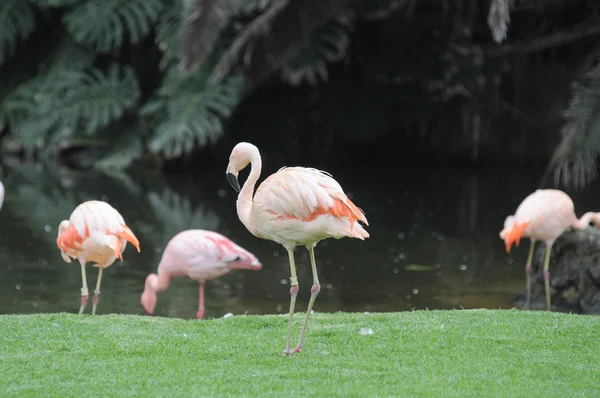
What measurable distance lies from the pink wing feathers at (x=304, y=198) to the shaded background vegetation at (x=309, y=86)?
941 cm

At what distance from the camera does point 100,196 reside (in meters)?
12.7

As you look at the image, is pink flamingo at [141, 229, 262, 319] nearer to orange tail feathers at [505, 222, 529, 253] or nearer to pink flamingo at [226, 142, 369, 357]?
orange tail feathers at [505, 222, 529, 253]

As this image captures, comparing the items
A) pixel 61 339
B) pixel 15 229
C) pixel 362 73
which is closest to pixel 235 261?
pixel 61 339

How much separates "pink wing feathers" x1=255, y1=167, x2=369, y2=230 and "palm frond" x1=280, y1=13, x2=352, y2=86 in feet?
34.9

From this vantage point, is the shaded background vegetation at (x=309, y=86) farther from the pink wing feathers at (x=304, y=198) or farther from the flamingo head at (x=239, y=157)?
the pink wing feathers at (x=304, y=198)

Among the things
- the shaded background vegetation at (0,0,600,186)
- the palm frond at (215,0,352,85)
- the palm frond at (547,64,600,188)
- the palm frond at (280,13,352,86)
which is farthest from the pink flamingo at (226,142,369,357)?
the palm frond at (280,13,352,86)

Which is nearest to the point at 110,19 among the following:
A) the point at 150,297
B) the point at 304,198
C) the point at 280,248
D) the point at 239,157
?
the point at 280,248

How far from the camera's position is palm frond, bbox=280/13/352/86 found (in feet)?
49.1

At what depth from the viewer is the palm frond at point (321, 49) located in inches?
590

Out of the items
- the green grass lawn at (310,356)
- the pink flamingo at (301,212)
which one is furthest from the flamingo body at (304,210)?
the green grass lawn at (310,356)

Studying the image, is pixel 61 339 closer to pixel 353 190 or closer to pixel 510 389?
pixel 510 389

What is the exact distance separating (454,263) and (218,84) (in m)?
7.40

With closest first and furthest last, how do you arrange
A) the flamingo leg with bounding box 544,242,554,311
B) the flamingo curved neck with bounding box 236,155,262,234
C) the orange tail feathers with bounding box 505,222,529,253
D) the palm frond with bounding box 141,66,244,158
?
the flamingo curved neck with bounding box 236,155,262,234
the flamingo leg with bounding box 544,242,554,311
the orange tail feathers with bounding box 505,222,529,253
the palm frond with bounding box 141,66,244,158

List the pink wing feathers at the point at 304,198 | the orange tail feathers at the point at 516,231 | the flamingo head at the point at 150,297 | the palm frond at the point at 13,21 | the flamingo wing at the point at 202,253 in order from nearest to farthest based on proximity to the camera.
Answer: the pink wing feathers at the point at 304,198 < the flamingo wing at the point at 202,253 < the flamingo head at the point at 150,297 < the orange tail feathers at the point at 516,231 < the palm frond at the point at 13,21
